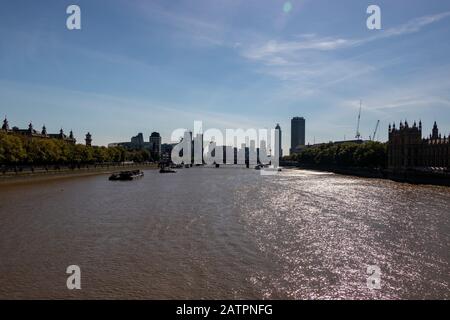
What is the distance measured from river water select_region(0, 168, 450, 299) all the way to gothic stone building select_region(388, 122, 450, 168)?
115097mm

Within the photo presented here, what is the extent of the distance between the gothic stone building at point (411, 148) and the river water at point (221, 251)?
378ft

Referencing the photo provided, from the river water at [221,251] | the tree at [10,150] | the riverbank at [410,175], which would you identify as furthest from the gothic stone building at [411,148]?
the tree at [10,150]

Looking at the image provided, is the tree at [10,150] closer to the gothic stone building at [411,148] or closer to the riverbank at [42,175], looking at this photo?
the riverbank at [42,175]

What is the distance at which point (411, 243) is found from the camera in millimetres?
36875

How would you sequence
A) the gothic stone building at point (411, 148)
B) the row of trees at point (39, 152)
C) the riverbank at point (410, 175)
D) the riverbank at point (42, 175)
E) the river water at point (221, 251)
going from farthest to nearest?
the gothic stone building at point (411, 148) → the riverbank at point (410, 175) → the row of trees at point (39, 152) → the riverbank at point (42, 175) → the river water at point (221, 251)

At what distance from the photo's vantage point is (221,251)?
32469 mm

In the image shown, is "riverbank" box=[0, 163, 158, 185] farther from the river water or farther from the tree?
the river water

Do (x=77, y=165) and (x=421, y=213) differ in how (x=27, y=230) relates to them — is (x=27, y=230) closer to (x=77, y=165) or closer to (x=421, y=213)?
(x=421, y=213)

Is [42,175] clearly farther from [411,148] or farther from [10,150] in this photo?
[411,148]

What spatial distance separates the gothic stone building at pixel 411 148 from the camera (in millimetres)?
164250

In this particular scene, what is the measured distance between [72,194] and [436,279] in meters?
63.6

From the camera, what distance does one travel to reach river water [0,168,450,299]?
78.2 ft

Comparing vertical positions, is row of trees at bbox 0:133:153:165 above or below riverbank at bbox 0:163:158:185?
above

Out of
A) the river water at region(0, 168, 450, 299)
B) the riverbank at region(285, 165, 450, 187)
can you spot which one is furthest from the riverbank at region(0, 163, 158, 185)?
the riverbank at region(285, 165, 450, 187)
